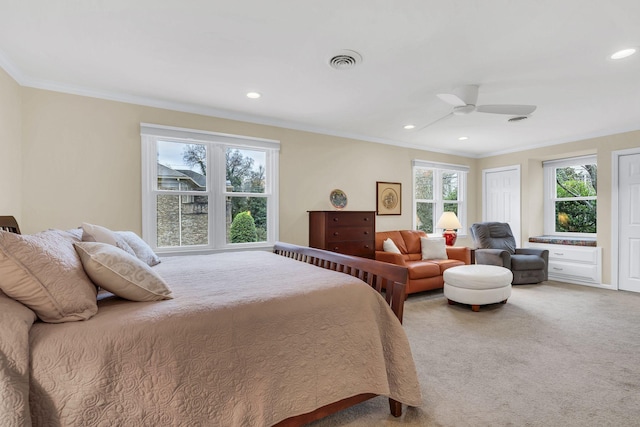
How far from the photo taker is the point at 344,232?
4.19 m

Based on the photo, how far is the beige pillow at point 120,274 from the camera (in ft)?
4.46

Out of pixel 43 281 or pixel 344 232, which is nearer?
pixel 43 281

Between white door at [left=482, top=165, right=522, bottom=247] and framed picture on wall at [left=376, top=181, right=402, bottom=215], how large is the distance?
7.41 ft

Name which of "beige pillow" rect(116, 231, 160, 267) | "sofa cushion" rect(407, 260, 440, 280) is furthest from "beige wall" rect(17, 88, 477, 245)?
"sofa cushion" rect(407, 260, 440, 280)

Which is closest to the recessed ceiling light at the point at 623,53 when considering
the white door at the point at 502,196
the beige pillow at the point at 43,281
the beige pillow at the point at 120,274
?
the beige pillow at the point at 120,274

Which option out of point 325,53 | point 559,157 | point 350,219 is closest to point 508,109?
point 325,53

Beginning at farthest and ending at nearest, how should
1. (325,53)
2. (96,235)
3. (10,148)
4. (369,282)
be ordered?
(10,148) < (325,53) < (369,282) < (96,235)

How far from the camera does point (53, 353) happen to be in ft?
3.44

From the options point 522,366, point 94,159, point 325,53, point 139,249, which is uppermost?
point 325,53

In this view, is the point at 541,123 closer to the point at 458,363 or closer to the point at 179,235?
the point at 458,363

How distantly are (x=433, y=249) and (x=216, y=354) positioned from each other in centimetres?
420

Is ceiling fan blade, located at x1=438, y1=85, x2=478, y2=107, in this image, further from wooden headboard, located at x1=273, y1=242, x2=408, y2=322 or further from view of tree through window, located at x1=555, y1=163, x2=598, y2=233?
view of tree through window, located at x1=555, y1=163, x2=598, y2=233

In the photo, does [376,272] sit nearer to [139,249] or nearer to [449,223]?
[139,249]

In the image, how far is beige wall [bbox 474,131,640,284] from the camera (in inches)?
183
